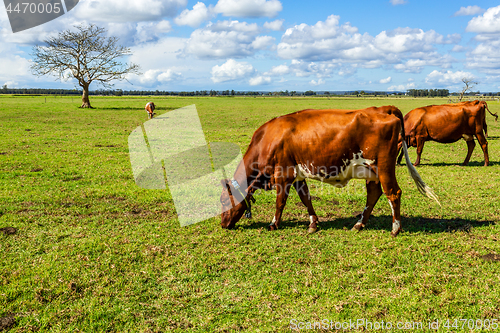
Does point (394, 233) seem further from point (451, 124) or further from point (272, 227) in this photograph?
point (451, 124)

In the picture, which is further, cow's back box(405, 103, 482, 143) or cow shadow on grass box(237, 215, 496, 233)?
cow's back box(405, 103, 482, 143)

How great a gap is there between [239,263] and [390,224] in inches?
150

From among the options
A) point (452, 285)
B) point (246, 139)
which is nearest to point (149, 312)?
point (452, 285)

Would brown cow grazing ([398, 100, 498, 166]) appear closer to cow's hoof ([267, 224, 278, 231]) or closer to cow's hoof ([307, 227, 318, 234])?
cow's hoof ([307, 227, 318, 234])

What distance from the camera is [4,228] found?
7496 millimetres

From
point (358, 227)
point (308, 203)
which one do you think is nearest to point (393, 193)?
point (358, 227)

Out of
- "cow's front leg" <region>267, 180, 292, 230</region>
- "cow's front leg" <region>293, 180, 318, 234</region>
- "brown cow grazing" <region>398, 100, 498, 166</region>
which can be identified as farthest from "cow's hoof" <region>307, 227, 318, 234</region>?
"brown cow grazing" <region>398, 100, 498, 166</region>

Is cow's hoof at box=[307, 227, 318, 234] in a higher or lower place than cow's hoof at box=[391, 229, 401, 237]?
lower

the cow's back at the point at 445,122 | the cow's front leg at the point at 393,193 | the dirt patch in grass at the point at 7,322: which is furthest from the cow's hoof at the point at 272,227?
the cow's back at the point at 445,122

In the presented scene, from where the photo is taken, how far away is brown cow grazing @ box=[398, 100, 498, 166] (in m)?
13.5

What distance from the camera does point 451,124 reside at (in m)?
13.5

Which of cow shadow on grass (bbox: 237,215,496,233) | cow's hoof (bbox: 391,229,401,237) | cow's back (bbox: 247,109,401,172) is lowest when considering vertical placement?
cow shadow on grass (bbox: 237,215,496,233)

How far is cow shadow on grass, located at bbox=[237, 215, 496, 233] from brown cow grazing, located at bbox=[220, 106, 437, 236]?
0.36 meters

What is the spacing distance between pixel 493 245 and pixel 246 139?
49.3 ft
